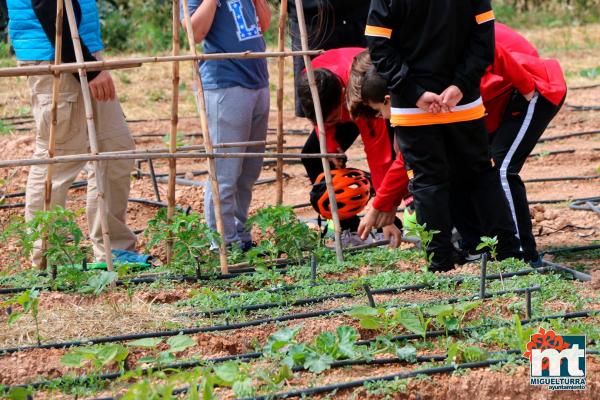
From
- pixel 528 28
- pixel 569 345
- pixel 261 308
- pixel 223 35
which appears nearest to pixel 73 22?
pixel 223 35

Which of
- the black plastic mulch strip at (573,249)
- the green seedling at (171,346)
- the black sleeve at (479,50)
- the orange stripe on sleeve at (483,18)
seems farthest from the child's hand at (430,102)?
the green seedling at (171,346)

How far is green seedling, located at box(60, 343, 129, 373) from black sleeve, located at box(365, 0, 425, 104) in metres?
1.66

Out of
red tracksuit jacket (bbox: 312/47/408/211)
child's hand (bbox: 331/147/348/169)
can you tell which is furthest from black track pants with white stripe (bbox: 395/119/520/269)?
child's hand (bbox: 331/147/348/169)

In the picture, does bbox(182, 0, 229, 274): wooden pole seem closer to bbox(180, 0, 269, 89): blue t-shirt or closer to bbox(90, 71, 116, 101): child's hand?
bbox(180, 0, 269, 89): blue t-shirt

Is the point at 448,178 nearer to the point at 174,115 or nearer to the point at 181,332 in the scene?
the point at 174,115

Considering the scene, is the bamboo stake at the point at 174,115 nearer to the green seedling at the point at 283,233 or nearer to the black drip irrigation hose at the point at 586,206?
the green seedling at the point at 283,233

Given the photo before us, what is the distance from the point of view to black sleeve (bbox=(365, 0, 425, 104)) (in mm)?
4156

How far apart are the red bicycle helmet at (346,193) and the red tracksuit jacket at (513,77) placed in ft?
2.37

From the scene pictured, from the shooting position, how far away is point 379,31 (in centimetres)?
416

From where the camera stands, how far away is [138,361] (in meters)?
3.42

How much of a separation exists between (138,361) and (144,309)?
24.2 inches

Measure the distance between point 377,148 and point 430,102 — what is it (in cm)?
84

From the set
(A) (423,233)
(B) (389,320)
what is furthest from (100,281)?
(A) (423,233)

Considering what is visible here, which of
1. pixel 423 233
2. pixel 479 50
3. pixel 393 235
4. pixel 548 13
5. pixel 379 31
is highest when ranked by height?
pixel 379 31
